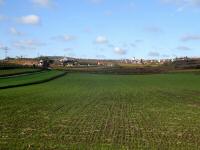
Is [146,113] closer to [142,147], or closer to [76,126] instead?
[76,126]

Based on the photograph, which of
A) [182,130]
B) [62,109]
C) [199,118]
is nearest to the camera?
[182,130]

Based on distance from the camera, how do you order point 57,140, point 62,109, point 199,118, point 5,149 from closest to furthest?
point 5,149 → point 57,140 → point 199,118 → point 62,109

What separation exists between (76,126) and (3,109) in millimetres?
7572

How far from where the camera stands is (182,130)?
1758 cm

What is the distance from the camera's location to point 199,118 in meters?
21.6

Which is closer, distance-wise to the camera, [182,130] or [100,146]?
[100,146]

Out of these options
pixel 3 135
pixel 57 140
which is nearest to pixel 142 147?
pixel 57 140

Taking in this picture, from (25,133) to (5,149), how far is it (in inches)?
119

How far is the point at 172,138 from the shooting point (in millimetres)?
15820

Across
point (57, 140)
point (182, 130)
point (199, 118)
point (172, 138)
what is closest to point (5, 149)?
point (57, 140)

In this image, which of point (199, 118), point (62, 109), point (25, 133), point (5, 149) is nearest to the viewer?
point (5, 149)

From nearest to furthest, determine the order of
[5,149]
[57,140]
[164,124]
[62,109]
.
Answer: [5,149] < [57,140] < [164,124] < [62,109]

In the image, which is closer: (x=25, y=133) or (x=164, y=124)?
(x=25, y=133)

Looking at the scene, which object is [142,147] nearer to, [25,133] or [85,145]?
[85,145]
